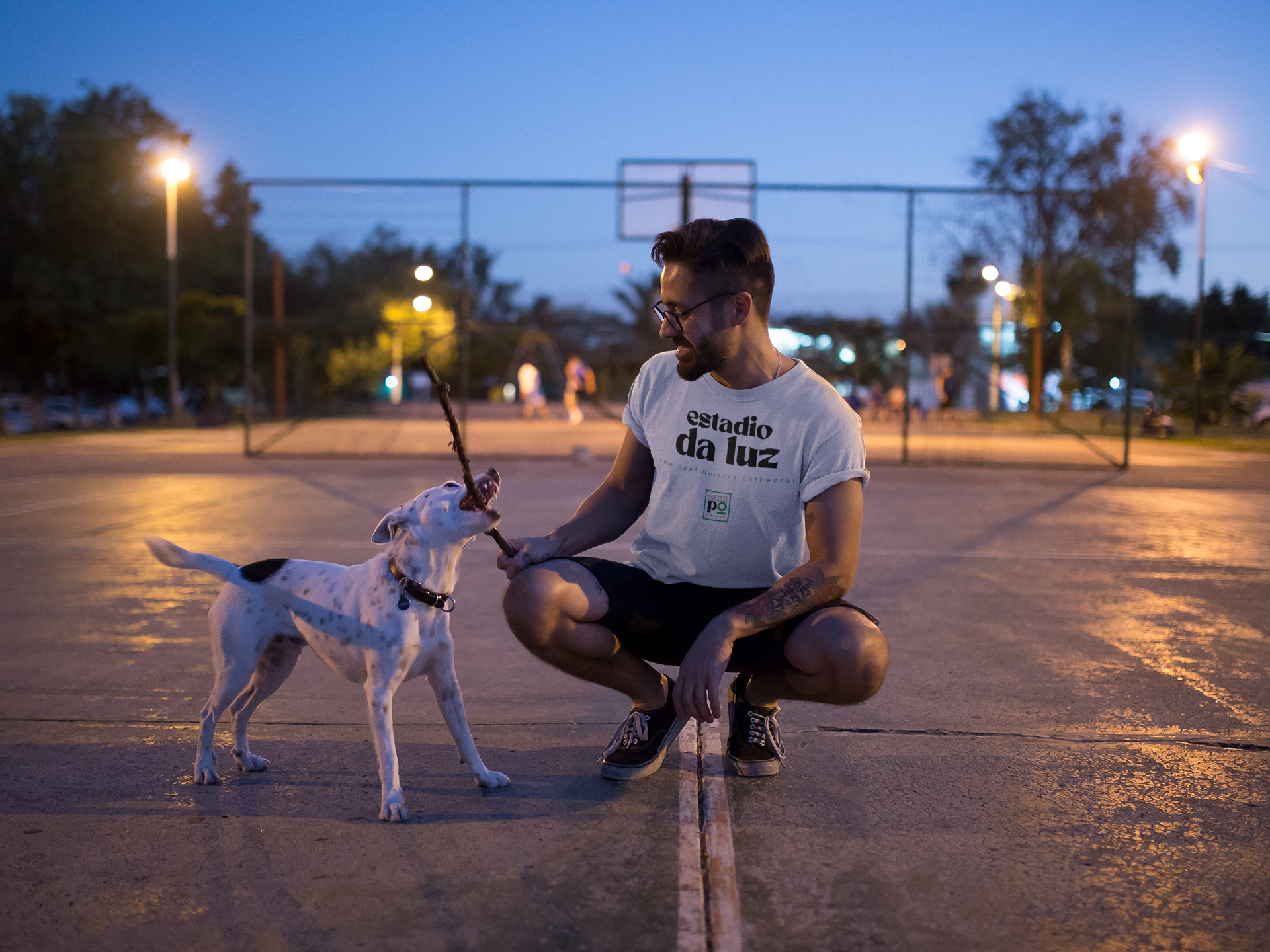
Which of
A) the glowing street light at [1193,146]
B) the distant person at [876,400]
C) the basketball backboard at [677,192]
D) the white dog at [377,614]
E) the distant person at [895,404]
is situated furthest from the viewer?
the distant person at [895,404]

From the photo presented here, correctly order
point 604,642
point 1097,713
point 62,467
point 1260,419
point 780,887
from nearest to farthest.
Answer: point 780,887, point 604,642, point 1097,713, point 62,467, point 1260,419

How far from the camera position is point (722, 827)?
2.93 m

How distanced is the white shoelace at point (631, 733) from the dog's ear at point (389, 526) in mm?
940

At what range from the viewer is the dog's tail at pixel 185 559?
10.4 ft

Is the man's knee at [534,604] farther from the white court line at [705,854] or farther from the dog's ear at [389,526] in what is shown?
the white court line at [705,854]

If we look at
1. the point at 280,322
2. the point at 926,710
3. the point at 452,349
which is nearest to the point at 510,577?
the point at 926,710

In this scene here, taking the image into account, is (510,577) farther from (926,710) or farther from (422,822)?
(926,710)

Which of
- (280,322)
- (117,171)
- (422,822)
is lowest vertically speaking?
(422,822)

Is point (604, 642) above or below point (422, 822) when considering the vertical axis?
above

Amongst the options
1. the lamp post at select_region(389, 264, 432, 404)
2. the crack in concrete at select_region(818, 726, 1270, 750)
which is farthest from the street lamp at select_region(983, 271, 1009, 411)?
the crack in concrete at select_region(818, 726, 1270, 750)

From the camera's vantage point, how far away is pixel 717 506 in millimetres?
3332

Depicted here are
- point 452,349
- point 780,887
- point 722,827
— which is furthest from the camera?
point 452,349

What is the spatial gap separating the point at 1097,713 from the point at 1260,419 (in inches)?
1183

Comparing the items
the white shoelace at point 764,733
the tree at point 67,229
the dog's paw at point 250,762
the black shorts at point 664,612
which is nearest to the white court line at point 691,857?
the white shoelace at point 764,733
